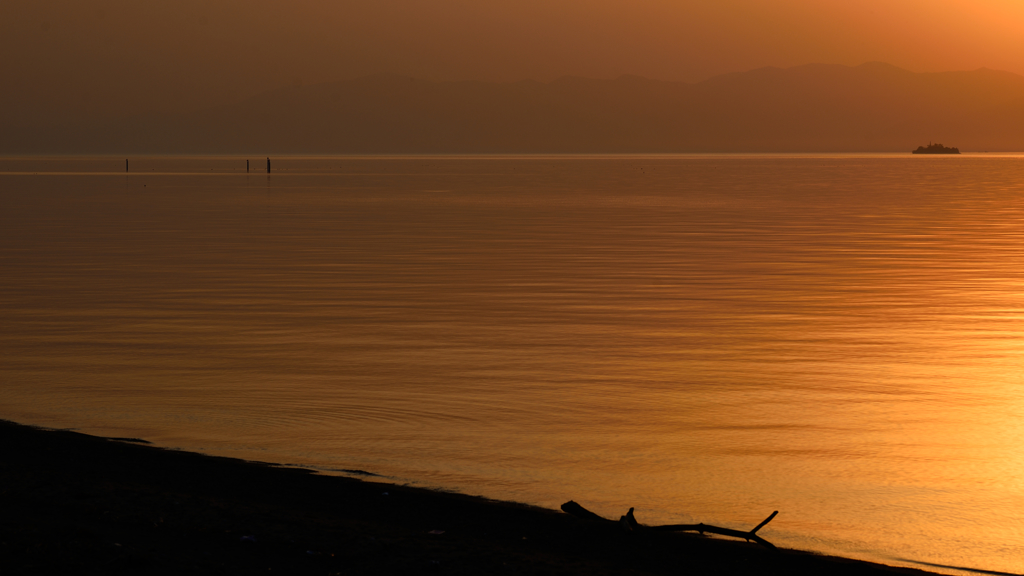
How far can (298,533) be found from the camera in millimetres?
7277

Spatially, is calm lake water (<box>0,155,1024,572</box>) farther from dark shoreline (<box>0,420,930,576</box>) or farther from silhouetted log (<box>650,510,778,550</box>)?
dark shoreline (<box>0,420,930,576</box>)

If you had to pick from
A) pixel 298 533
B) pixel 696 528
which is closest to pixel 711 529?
pixel 696 528

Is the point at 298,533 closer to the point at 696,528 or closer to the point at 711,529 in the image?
the point at 696,528

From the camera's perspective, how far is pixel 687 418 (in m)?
11.6

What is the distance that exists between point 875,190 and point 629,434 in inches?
2676

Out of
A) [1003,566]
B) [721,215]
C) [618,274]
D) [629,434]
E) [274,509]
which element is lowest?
[1003,566]

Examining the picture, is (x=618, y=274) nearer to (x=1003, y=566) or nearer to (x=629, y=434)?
(x=629, y=434)

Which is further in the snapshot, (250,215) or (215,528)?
(250,215)

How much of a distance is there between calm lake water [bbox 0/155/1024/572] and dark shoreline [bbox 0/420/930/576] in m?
0.84

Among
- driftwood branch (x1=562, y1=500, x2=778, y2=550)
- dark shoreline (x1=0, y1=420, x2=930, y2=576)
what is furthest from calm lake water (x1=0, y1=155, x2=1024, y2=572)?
dark shoreline (x1=0, y1=420, x2=930, y2=576)

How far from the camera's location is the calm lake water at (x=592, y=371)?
30.6 feet

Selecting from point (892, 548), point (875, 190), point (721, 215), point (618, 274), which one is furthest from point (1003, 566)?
point (875, 190)

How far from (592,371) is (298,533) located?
23.4 feet

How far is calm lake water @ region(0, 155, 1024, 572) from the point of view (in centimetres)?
933
